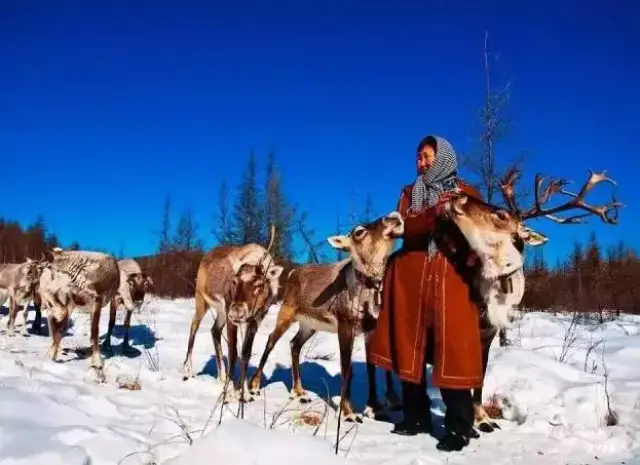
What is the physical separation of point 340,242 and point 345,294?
39.8 inches

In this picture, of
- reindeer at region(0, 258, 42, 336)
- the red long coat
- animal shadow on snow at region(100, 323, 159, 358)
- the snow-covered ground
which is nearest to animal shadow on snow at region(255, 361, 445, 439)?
the snow-covered ground

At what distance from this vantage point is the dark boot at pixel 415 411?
16.6 ft

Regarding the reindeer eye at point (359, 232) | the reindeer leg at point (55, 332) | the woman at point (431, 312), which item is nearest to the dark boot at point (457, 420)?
the woman at point (431, 312)

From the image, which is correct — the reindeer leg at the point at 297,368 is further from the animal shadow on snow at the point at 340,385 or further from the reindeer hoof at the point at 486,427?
the reindeer hoof at the point at 486,427

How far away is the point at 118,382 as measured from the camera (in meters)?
6.02

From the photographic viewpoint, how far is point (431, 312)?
4750mm

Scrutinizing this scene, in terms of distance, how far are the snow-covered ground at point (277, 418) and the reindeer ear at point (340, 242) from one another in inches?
50.5

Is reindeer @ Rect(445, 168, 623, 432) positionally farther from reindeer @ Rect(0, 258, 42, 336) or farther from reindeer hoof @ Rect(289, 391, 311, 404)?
reindeer @ Rect(0, 258, 42, 336)

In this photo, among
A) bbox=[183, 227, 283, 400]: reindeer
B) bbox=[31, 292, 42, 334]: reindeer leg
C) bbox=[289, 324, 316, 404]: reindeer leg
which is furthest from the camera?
bbox=[31, 292, 42, 334]: reindeer leg

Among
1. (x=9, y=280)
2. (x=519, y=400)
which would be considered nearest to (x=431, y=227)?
(x=519, y=400)

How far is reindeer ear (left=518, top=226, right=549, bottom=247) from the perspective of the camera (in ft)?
14.9

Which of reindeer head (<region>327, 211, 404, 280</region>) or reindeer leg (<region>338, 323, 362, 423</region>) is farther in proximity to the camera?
reindeer leg (<region>338, 323, 362, 423</region>)

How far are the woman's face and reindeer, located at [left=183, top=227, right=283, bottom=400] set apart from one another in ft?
5.67

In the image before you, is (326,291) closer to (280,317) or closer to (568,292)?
(280,317)
